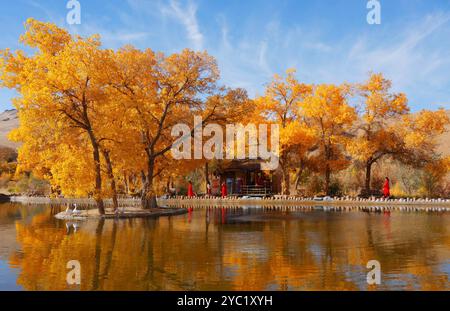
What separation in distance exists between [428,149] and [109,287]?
37.1 m

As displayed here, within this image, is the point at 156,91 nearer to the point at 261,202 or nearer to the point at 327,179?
the point at 261,202

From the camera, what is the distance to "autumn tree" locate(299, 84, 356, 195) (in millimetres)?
42188

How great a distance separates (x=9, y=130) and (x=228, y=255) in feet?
423

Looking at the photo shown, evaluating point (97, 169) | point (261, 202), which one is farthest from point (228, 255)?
point (261, 202)

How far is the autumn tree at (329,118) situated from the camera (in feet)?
138

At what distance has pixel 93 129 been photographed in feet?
86.9

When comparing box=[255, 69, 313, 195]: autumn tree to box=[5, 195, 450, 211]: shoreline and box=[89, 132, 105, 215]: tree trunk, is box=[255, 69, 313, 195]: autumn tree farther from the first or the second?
box=[89, 132, 105, 215]: tree trunk

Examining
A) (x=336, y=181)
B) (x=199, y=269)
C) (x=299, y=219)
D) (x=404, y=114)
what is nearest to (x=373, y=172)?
(x=336, y=181)

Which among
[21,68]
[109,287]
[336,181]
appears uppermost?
[21,68]

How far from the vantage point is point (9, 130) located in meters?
129

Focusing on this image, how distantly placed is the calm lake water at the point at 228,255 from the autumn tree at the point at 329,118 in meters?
19.0

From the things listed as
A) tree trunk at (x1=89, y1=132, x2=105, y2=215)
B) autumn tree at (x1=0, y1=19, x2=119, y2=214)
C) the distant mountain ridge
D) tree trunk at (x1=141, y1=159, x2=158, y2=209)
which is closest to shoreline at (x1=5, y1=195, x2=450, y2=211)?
tree trunk at (x1=141, y1=159, x2=158, y2=209)
